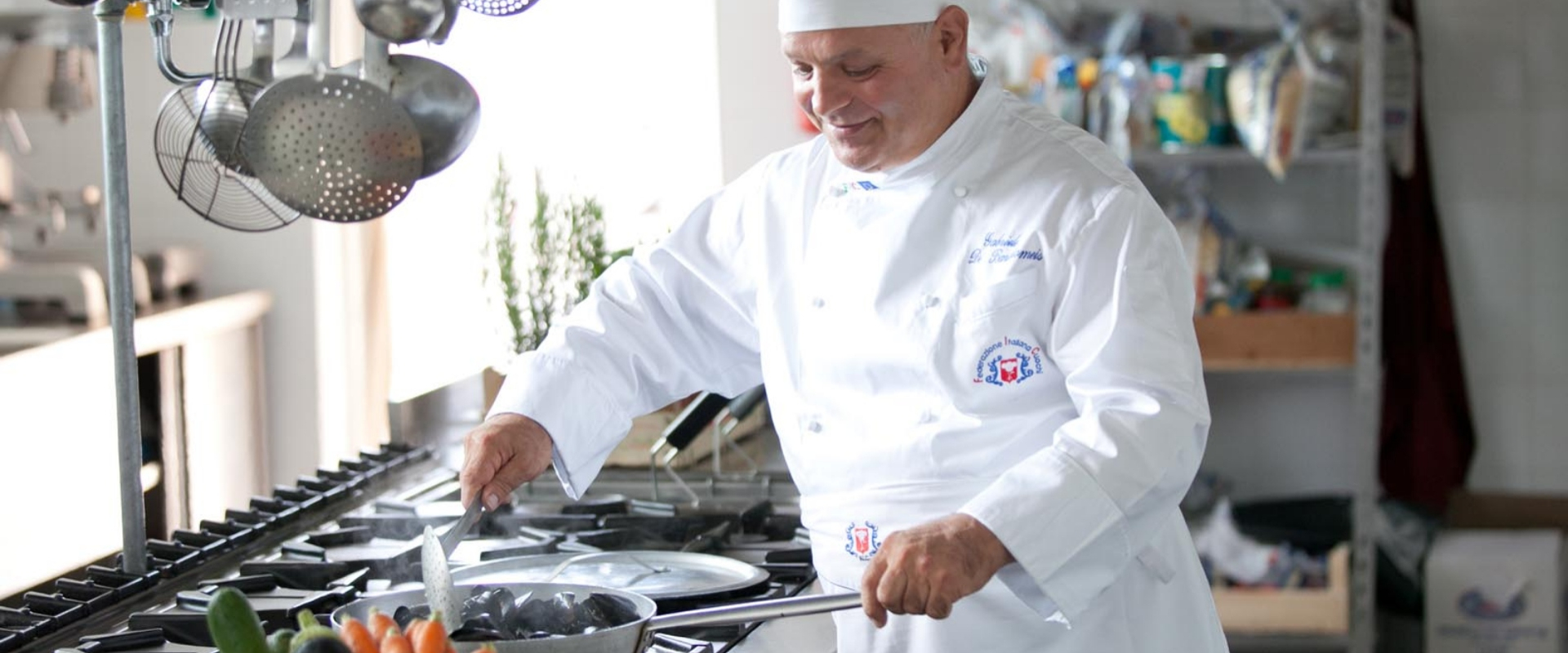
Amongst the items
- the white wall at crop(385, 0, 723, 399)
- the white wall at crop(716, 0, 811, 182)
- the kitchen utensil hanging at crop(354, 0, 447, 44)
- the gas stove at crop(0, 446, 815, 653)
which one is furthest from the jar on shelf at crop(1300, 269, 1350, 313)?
the kitchen utensil hanging at crop(354, 0, 447, 44)

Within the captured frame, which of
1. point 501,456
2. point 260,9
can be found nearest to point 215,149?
point 260,9

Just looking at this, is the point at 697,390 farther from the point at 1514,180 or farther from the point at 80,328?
the point at 1514,180

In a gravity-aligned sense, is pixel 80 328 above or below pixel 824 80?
below

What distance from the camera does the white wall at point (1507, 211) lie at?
3.56 metres

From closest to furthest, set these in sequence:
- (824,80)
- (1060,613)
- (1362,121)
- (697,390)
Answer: (1060,613)
(824,80)
(697,390)
(1362,121)

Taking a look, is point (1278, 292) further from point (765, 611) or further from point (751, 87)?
point (765, 611)

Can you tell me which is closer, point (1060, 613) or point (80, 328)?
point (1060, 613)

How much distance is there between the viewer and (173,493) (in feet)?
11.7

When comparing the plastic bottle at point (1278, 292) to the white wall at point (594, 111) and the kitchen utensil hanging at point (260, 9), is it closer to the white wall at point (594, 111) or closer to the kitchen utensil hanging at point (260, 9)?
the white wall at point (594, 111)

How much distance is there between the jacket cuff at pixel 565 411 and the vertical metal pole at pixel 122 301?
36 cm

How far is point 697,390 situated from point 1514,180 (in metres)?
2.37

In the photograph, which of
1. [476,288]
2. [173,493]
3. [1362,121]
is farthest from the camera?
[476,288]

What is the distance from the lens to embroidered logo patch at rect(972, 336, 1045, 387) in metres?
1.57

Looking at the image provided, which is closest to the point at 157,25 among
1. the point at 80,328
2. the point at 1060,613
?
the point at 1060,613
